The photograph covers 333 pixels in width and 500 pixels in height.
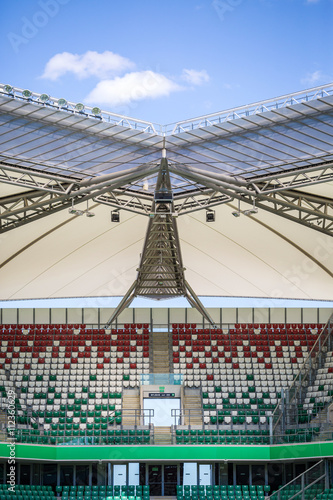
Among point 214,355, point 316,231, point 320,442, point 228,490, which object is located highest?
point 316,231

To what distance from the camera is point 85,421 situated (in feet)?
148

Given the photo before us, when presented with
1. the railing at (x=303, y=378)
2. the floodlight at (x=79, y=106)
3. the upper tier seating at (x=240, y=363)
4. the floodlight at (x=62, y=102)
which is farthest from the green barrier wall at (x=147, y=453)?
the floodlight at (x=62, y=102)

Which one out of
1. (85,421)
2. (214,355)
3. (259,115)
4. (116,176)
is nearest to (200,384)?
(214,355)

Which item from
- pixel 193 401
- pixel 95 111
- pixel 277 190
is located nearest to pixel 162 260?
pixel 193 401

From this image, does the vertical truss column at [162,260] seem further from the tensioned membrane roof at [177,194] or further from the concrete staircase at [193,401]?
the concrete staircase at [193,401]

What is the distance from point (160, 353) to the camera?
52.8 m

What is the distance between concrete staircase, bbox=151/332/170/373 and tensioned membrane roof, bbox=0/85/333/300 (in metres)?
5.55

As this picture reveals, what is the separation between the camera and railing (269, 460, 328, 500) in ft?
119

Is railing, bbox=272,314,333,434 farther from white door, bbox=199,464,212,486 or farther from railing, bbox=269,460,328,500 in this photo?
white door, bbox=199,464,212,486

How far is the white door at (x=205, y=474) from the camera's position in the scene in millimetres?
42531

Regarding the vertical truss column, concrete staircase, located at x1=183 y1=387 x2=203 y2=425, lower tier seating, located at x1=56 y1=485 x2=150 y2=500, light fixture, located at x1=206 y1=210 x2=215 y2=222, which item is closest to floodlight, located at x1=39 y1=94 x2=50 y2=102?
the vertical truss column

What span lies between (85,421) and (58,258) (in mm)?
10598

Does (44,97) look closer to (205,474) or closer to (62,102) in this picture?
(62,102)

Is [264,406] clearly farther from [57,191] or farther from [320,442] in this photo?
[57,191]
